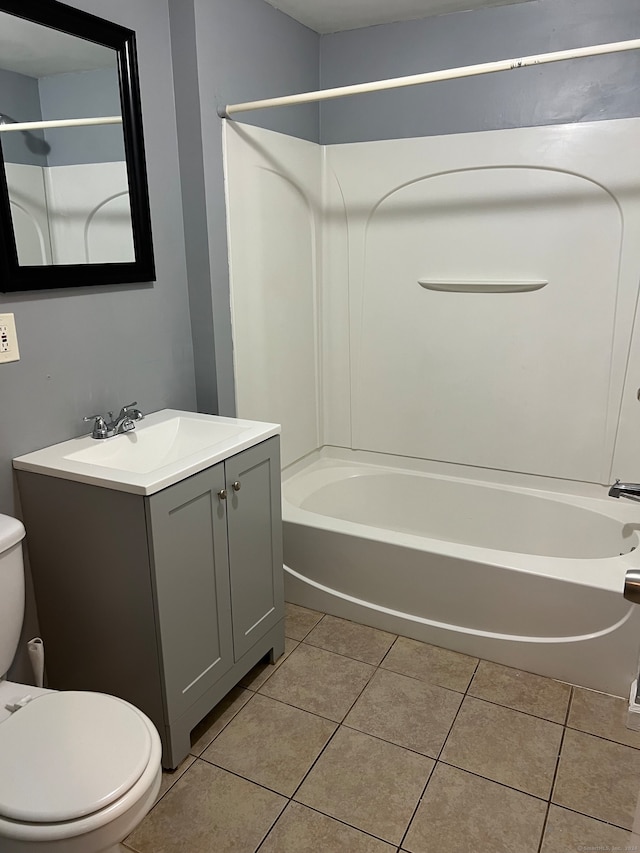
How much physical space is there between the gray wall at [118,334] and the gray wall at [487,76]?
40.2 inches

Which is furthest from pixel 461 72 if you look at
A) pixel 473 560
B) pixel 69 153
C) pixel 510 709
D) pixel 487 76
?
pixel 510 709

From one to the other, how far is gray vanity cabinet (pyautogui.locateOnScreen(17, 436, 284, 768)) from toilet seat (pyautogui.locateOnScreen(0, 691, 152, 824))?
0.28 m

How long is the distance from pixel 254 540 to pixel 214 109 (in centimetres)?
157

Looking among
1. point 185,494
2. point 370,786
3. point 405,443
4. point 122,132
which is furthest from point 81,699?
point 405,443

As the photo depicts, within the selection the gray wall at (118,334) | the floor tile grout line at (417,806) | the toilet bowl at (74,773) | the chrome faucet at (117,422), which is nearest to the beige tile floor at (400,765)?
the floor tile grout line at (417,806)

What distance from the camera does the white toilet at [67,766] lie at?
1.20 m

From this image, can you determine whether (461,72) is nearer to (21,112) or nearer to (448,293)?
(448,293)

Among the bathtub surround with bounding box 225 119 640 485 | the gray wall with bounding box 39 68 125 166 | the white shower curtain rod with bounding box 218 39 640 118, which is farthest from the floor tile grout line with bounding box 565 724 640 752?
the gray wall with bounding box 39 68 125 166

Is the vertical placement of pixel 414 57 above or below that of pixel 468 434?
above

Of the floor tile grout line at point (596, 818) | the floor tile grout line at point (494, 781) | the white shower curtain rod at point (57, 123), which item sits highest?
the white shower curtain rod at point (57, 123)

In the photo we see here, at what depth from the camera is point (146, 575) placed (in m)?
1.67

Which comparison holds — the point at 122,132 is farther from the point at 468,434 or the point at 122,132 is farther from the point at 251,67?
the point at 468,434

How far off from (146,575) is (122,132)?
1450mm

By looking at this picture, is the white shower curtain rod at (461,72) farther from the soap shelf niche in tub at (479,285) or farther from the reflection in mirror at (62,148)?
the soap shelf niche in tub at (479,285)
